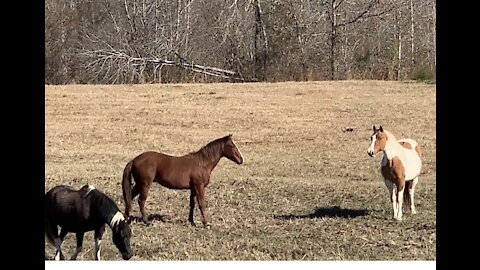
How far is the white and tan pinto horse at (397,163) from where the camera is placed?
5152mm

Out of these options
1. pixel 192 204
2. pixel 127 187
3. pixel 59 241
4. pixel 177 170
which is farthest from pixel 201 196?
pixel 59 241

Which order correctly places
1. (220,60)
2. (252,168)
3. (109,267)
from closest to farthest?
1. (109,267)
2. (252,168)
3. (220,60)

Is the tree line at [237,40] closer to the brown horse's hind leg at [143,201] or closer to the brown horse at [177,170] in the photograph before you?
the brown horse at [177,170]

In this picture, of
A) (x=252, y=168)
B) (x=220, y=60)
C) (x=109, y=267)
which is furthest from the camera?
(x=220, y=60)

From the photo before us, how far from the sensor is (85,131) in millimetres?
5547

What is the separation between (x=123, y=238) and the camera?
501 cm

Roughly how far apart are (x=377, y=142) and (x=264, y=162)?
716 millimetres

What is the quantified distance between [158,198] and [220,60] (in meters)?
1.02

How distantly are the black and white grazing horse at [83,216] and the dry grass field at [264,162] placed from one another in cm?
20

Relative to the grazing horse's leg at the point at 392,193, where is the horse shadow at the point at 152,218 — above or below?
below

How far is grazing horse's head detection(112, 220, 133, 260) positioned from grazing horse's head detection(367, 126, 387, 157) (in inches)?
56.6

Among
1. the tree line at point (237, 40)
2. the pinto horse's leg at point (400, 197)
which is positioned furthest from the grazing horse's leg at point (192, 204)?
the pinto horse's leg at point (400, 197)
